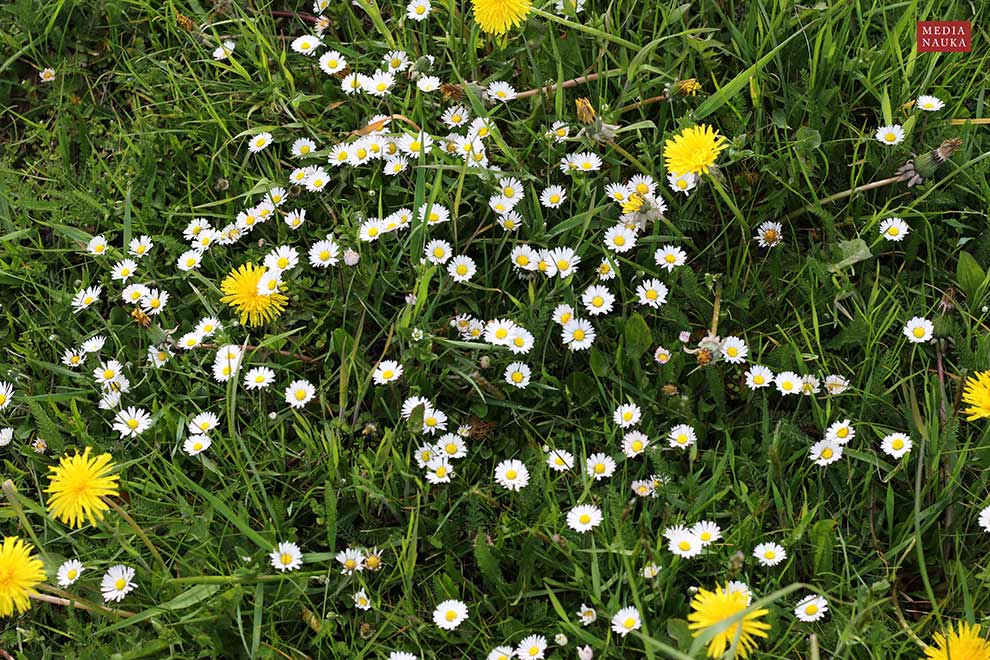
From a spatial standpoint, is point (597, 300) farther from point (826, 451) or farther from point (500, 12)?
point (500, 12)

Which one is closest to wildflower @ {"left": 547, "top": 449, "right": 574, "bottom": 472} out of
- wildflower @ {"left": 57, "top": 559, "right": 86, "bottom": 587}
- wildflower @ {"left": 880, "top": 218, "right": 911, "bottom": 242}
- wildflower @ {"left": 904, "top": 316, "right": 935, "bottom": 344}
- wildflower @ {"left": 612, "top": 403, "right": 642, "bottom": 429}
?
wildflower @ {"left": 612, "top": 403, "right": 642, "bottom": 429}

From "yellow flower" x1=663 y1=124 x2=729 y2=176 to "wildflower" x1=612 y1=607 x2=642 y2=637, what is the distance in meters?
1.06

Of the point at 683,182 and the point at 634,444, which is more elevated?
the point at 683,182

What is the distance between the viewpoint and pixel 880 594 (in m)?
2.02

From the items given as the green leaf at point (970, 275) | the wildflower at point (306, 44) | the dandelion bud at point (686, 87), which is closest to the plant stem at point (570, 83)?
the dandelion bud at point (686, 87)

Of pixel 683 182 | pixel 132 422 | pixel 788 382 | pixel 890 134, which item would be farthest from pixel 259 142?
pixel 890 134

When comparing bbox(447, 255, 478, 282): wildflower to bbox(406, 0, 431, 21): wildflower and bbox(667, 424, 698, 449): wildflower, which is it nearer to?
bbox(667, 424, 698, 449): wildflower

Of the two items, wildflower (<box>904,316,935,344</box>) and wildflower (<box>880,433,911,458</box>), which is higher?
wildflower (<box>904,316,935,344</box>)

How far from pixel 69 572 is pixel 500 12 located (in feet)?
5.76

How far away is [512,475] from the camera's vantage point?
226 cm

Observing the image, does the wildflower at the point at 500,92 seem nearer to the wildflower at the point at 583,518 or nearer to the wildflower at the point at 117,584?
the wildflower at the point at 583,518

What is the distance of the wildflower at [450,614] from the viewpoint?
2.07 metres

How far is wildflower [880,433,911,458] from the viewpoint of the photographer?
215 centimetres

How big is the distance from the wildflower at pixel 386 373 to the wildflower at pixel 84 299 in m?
0.87
